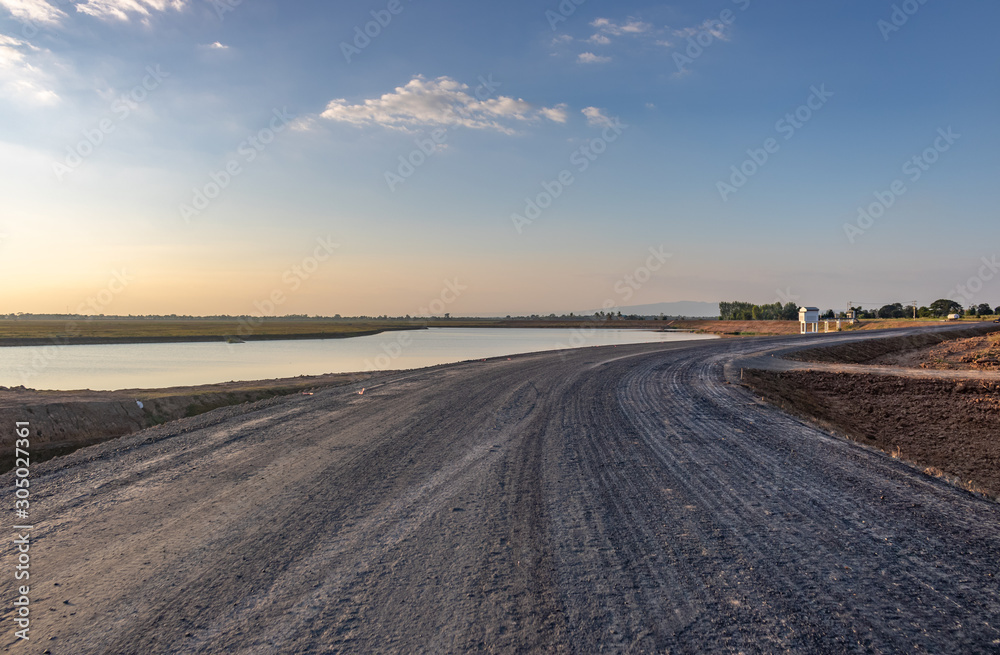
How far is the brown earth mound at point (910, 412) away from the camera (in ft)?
30.7

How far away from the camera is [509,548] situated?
452cm

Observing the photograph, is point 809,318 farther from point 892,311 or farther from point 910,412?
point 892,311

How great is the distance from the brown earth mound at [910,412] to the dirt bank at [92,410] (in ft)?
55.7

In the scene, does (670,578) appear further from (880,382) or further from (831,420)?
(880,382)

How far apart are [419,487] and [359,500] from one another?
0.78 metres

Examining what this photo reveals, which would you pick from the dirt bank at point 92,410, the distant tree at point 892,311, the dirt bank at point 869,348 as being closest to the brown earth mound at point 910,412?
Result: the dirt bank at point 869,348

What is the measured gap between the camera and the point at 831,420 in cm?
1262

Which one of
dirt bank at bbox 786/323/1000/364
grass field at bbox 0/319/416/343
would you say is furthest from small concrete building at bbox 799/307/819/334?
grass field at bbox 0/319/416/343

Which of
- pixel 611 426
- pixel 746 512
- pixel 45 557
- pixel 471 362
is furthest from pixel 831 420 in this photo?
pixel 471 362

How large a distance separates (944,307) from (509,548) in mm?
130773

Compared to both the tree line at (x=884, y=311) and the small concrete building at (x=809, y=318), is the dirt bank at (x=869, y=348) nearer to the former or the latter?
the small concrete building at (x=809, y=318)

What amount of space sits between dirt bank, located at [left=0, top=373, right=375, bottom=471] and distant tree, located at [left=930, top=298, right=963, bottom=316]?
4810 inches

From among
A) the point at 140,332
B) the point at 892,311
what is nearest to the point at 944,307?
the point at 892,311

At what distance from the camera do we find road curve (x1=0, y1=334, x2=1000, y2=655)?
328 cm
